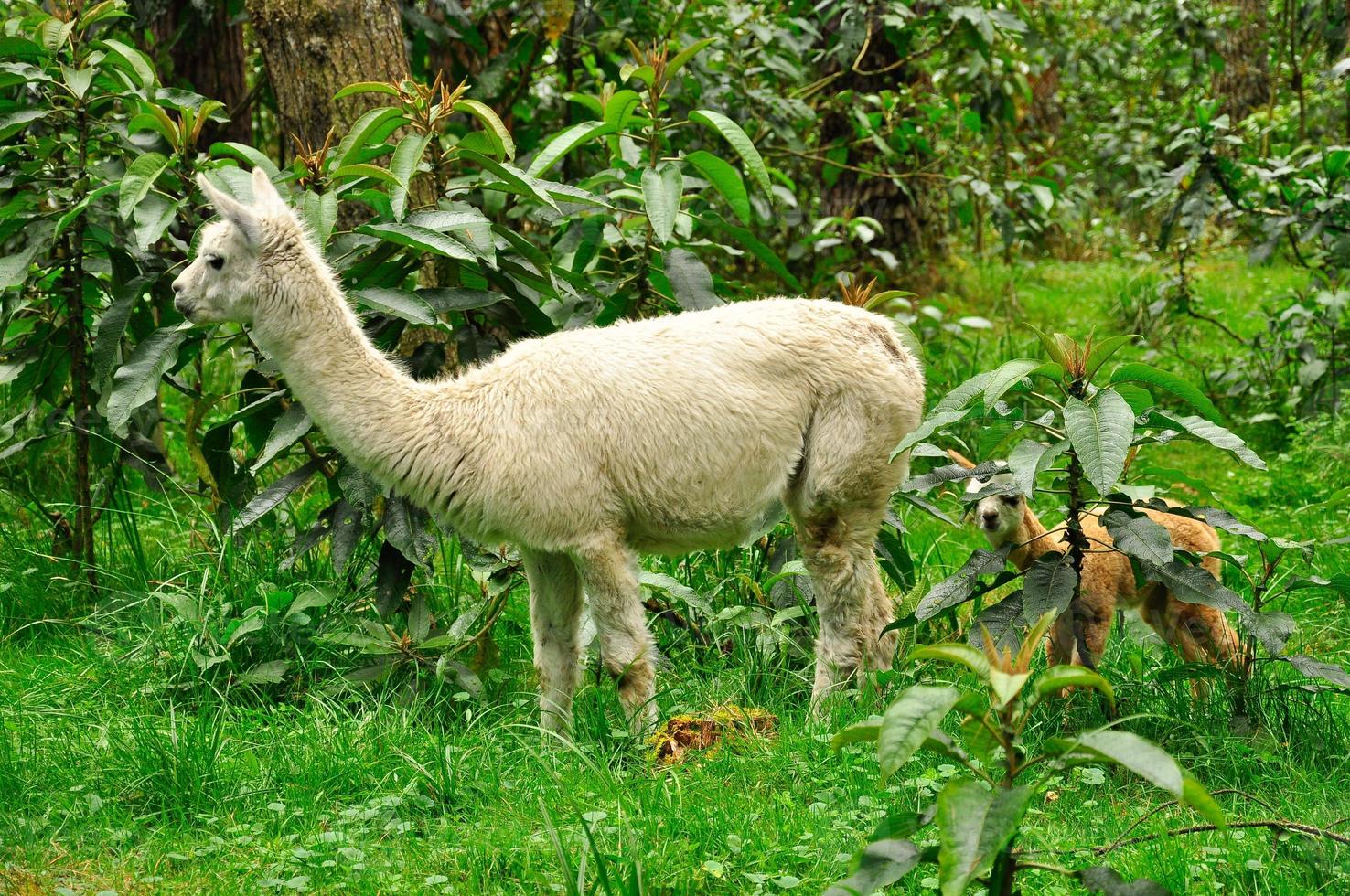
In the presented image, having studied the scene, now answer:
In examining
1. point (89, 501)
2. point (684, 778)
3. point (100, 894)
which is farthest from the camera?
point (89, 501)

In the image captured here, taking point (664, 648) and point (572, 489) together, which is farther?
point (664, 648)

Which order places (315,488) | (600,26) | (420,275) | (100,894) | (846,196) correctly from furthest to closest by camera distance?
(846,196) → (600,26) → (315,488) → (420,275) → (100,894)

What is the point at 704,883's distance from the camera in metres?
3.58

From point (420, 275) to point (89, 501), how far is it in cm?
194

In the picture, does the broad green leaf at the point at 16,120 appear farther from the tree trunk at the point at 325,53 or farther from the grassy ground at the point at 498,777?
the grassy ground at the point at 498,777

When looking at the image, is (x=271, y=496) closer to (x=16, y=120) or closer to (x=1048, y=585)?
(x=16, y=120)

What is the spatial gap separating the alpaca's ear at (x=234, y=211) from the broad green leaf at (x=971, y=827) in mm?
2898

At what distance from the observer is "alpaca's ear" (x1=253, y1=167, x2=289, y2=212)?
14.8 feet

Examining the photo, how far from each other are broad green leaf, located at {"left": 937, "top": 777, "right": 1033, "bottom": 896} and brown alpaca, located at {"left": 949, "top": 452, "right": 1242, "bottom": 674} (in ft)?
7.47

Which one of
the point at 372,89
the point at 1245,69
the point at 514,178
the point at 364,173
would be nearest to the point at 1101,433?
the point at 514,178

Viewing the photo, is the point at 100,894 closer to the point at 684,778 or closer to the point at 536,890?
the point at 536,890

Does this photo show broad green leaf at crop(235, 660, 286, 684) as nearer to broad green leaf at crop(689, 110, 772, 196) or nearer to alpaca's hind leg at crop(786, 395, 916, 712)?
alpaca's hind leg at crop(786, 395, 916, 712)

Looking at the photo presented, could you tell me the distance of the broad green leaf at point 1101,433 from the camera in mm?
3898

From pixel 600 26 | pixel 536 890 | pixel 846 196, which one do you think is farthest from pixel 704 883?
pixel 846 196
